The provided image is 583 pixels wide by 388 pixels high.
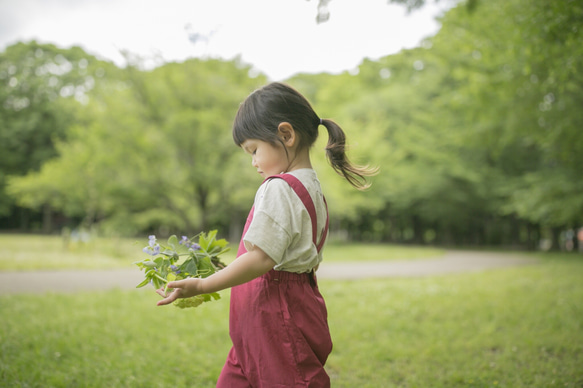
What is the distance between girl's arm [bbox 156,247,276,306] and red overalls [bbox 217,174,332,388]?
16 centimetres

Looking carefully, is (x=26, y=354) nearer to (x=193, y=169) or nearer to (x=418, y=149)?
(x=193, y=169)

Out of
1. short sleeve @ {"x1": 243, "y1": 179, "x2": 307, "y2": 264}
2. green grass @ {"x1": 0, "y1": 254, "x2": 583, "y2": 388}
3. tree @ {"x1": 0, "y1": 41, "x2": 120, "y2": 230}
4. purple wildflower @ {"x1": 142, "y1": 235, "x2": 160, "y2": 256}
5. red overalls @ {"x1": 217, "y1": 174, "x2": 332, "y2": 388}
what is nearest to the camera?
short sleeve @ {"x1": 243, "y1": 179, "x2": 307, "y2": 264}

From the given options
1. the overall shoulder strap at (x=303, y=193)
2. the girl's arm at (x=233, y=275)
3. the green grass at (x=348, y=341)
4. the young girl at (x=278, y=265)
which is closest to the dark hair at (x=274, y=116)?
the young girl at (x=278, y=265)

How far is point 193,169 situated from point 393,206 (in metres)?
15.8

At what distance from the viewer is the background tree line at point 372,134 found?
904cm

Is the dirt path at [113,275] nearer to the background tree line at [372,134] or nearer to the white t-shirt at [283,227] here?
the background tree line at [372,134]

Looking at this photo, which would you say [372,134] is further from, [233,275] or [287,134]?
[233,275]

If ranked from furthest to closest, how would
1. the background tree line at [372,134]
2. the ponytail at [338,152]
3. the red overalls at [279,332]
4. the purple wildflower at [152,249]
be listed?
the background tree line at [372,134], the ponytail at [338,152], the purple wildflower at [152,249], the red overalls at [279,332]

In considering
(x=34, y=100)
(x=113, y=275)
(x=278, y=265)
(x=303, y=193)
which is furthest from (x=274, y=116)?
(x=34, y=100)

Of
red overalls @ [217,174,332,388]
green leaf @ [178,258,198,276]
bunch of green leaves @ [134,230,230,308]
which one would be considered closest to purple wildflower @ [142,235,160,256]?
bunch of green leaves @ [134,230,230,308]

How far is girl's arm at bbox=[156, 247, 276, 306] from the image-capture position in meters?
1.55

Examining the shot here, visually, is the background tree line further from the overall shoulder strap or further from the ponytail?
the overall shoulder strap

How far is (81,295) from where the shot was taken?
A: 6.81 m

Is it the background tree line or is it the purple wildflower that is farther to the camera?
the background tree line
